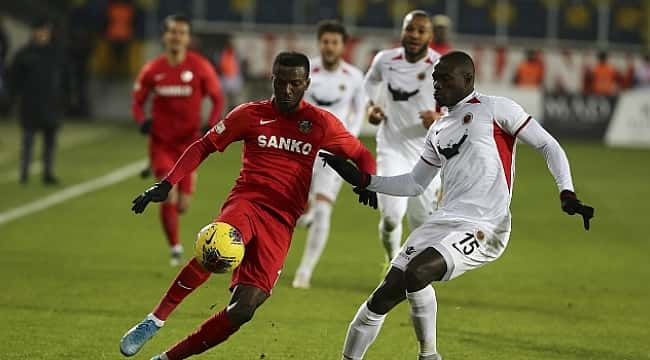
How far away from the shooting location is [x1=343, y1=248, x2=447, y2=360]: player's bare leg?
25.0ft

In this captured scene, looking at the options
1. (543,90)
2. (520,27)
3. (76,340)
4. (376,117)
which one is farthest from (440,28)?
(520,27)

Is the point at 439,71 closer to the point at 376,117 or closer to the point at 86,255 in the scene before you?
the point at 376,117

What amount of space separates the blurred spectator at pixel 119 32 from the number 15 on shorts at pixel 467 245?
2779 centimetres

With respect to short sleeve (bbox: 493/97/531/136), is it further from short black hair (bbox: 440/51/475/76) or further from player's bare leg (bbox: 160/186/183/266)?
player's bare leg (bbox: 160/186/183/266)

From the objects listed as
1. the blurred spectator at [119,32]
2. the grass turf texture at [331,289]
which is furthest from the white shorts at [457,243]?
the blurred spectator at [119,32]

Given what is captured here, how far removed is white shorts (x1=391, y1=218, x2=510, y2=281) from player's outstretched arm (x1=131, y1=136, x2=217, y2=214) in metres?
1.34

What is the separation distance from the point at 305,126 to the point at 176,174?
2.66 feet

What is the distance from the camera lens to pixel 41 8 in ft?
116

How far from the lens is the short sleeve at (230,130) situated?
26.6ft

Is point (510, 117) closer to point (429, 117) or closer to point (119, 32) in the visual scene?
point (429, 117)

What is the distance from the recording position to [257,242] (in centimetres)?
794

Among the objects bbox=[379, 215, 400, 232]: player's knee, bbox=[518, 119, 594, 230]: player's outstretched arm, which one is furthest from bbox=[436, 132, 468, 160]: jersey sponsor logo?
bbox=[379, 215, 400, 232]: player's knee

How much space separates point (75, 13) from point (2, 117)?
10.7 feet

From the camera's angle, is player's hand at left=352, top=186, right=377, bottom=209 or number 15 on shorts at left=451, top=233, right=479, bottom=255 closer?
number 15 on shorts at left=451, top=233, right=479, bottom=255
